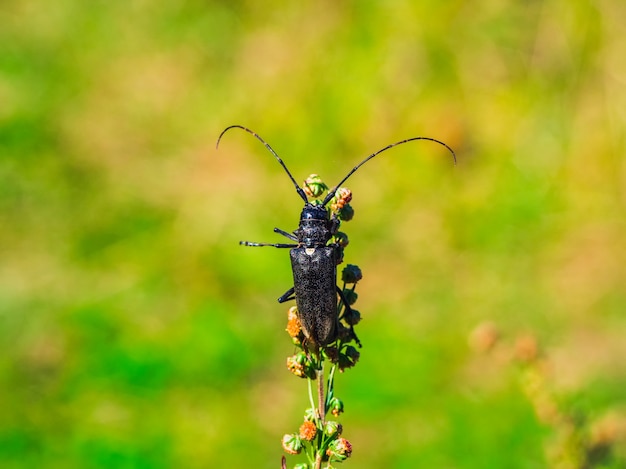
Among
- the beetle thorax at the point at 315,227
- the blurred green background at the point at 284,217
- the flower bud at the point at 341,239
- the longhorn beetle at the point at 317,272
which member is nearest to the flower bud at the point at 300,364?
the longhorn beetle at the point at 317,272

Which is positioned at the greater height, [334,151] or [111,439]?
[334,151]

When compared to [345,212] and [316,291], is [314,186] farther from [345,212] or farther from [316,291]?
[316,291]

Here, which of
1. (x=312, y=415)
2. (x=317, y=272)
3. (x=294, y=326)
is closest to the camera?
(x=312, y=415)

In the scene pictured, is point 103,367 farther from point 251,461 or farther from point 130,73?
point 130,73

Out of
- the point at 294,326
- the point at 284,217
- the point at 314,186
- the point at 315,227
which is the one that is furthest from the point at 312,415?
the point at 284,217

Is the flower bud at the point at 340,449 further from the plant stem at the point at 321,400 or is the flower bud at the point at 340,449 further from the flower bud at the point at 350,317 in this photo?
the flower bud at the point at 350,317

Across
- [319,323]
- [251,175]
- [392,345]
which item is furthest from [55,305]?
[319,323]
